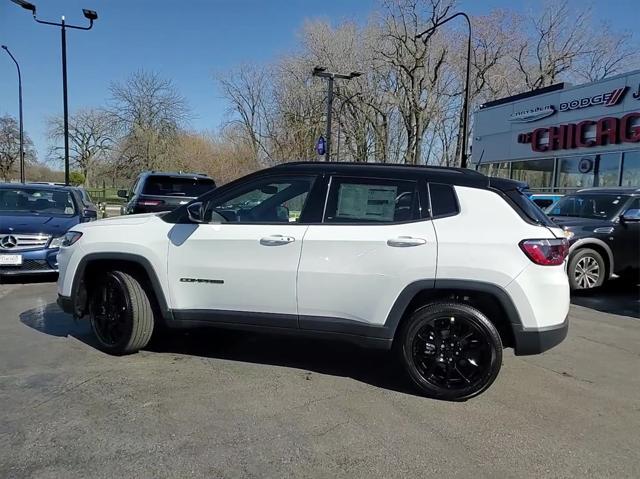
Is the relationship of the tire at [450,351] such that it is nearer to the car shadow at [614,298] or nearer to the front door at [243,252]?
the front door at [243,252]

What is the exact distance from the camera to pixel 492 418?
3566mm

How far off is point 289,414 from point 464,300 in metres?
1.55

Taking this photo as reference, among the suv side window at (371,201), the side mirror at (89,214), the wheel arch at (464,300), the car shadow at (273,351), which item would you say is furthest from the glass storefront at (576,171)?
the suv side window at (371,201)

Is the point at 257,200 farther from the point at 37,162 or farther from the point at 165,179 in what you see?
the point at 37,162

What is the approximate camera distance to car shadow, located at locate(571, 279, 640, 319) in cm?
715

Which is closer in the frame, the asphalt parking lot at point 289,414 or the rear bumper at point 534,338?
the asphalt parking lot at point 289,414

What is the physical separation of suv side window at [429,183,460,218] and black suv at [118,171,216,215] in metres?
7.47

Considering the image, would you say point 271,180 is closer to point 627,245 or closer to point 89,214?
point 89,214

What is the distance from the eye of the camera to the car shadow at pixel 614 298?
7.15 m

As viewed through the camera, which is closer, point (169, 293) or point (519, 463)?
point (519, 463)

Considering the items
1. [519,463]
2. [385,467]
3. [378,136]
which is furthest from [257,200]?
[378,136]

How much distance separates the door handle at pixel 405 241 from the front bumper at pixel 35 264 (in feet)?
18.7

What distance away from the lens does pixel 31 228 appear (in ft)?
25.1

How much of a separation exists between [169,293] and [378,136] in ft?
103
